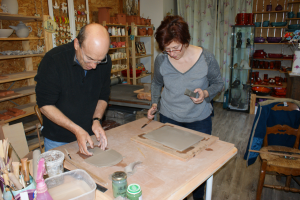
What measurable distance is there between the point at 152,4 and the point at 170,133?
174 inches

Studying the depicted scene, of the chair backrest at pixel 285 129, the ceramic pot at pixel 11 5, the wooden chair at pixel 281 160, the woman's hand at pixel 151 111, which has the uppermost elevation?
the ceramic pot at pixel 11 5

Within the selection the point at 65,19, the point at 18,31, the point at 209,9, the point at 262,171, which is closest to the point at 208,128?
the point at 262,171

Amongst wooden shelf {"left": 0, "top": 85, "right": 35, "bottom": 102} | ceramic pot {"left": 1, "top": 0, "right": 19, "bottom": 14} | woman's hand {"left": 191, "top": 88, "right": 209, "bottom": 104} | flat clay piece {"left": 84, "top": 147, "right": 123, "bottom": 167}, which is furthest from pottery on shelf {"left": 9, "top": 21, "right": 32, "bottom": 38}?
woman's hand {"left": 191, "top": 88, "right": 209, "bottom": 104}

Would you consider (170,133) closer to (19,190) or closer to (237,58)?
(19,190)

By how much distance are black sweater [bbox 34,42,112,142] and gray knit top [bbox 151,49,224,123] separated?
1.43 feet

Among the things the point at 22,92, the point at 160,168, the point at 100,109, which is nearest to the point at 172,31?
the point at 100,109

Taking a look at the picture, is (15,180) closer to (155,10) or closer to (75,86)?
(75,86)

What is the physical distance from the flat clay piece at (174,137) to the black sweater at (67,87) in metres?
0.45

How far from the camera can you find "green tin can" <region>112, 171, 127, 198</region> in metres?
0.85

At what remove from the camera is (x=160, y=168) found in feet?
3.53

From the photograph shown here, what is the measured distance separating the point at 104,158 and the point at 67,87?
495 mm

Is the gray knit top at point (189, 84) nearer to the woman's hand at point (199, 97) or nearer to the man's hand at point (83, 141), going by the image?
the woman's hand at point (199, 97)

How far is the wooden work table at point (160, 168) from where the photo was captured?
36.5 inches

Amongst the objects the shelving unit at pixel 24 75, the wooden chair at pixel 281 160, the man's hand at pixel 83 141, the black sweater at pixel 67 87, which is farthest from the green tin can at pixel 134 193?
the shelving unit at pixel 24 75
